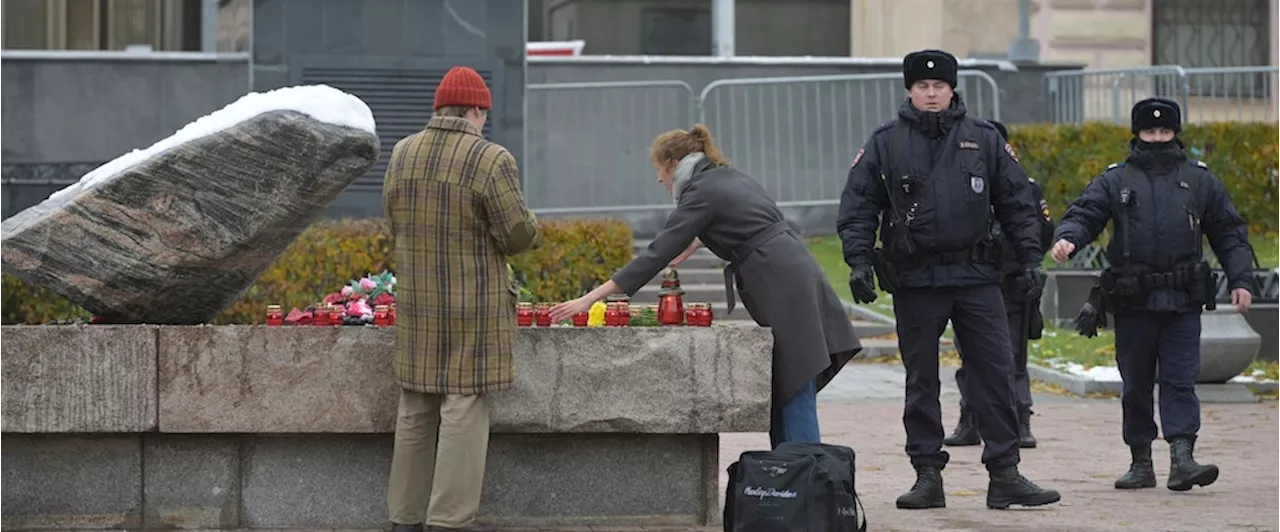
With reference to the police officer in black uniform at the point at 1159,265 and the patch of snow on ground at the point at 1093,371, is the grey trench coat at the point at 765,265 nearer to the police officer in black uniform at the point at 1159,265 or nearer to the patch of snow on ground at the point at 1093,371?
the police officer in black uniform at the point at 1159,265

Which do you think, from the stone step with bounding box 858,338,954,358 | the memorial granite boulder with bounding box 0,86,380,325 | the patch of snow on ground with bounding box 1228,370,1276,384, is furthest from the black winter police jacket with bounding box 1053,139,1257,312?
the stone step with bounding box 858,338,954,358

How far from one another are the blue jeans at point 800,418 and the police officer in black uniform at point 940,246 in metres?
0.65

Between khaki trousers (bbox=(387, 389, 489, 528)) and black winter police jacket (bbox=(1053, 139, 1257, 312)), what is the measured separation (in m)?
3.26

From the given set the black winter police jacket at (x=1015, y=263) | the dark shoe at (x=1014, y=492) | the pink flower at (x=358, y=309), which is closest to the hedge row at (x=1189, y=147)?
the black winter police jacket at (x=1015, y=263)

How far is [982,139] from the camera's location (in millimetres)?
8961

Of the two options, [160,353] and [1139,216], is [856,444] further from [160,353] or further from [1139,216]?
[160,353]

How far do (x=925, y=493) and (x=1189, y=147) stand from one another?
1041 cm

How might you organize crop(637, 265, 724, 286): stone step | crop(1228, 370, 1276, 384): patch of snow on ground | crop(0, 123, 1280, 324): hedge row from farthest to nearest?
crop(637, 265, 724, 286): stone step < crop(1228, 370, 1276, 384): patch of snow on ground < crop(0, 123, 1280, 324): hedge row

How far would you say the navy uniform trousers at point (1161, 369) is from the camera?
32.2 feet

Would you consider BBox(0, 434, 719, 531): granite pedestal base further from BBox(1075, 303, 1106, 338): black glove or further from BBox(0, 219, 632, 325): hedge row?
BBox(0, 219, 632, 325): hedge row

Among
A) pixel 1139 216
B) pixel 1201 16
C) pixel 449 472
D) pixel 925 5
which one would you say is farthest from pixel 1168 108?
pixel 1201 16

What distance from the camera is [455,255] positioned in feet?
25.4

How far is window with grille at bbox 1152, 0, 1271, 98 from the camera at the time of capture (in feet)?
83.4

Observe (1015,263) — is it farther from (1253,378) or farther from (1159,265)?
(1253,378)
